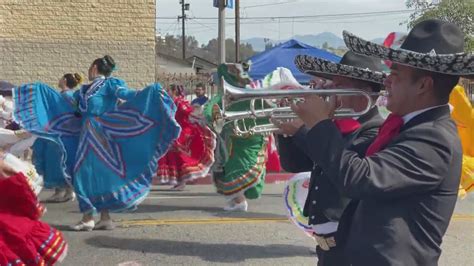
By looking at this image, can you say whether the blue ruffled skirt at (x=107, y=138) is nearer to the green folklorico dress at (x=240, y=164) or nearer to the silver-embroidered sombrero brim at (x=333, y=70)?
the green folklorico dress at (x=240, y=164)

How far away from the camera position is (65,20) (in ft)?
63.6

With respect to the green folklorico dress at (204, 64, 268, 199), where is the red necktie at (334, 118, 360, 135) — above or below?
above

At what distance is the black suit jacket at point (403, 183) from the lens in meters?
2.22

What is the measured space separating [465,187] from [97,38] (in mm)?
15280

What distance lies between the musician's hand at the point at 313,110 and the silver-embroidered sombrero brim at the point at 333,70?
27.7 inches

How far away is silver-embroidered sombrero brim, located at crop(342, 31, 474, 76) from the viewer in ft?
7.29

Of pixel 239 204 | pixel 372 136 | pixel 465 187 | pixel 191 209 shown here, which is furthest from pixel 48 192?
pixel 372 136

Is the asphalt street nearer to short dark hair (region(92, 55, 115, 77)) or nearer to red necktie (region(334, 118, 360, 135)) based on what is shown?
short dark hair (region(92, 55, 115, 77))

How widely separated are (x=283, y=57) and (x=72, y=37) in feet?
21.9

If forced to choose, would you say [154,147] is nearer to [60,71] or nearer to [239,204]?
[239,204]

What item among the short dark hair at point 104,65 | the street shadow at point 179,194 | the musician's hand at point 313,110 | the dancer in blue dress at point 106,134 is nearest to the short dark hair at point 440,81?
the musician's hand at point 313,110

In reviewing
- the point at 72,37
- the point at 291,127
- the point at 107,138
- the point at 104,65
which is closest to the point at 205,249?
the point at 107,138

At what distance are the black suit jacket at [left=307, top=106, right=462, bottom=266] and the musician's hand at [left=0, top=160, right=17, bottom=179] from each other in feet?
5.28

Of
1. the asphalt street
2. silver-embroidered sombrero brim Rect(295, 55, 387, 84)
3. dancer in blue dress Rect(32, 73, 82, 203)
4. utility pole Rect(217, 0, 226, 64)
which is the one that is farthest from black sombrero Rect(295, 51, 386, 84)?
utility pole Rect(217, 0, 226, 64)
